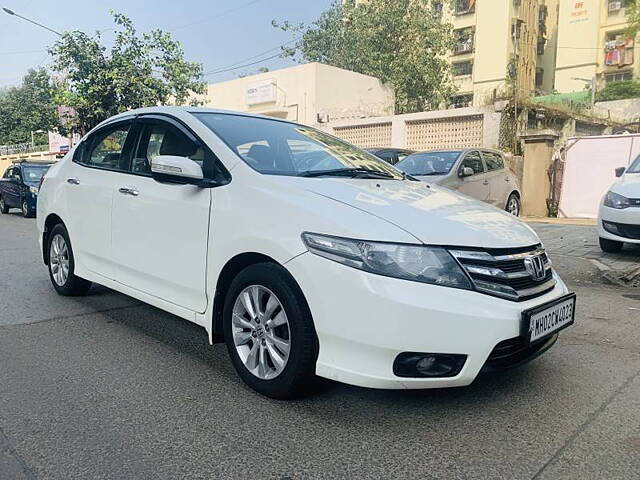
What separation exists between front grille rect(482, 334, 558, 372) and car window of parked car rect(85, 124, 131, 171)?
306 centimetres

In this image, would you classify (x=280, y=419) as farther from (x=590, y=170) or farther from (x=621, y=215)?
(x=590, y=170)

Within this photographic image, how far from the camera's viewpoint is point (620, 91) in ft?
119

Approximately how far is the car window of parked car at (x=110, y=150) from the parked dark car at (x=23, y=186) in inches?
439

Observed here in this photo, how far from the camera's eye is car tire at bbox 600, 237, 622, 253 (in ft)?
24.4

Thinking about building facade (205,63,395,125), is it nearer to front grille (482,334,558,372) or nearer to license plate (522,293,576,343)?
license plate (522,293,576,343)

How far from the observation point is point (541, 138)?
1362 cm

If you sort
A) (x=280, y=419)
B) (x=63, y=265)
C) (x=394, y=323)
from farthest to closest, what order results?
1. (x=63, y=265)
2. (x=280, y=419)
3. (x=394, y=323)

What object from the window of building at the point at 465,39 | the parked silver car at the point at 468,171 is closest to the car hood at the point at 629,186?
the parked silver car at the point at 468,171

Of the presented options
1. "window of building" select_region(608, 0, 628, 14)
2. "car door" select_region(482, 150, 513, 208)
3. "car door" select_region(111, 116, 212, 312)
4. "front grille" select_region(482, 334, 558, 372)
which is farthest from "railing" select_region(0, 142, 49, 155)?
"front grille" select_region(482, 334, 558, 372)

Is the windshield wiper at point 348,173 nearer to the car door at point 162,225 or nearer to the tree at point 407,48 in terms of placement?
the car door at point 162,225

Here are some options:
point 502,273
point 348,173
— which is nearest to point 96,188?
point 348,173

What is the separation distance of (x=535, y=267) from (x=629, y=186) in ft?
16.4

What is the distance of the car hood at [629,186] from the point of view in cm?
686

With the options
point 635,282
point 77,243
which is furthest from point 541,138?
point 77,243
